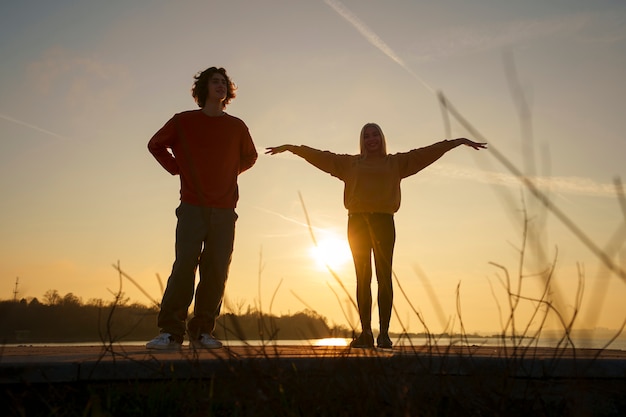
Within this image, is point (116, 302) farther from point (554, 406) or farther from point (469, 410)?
point (554, 406)

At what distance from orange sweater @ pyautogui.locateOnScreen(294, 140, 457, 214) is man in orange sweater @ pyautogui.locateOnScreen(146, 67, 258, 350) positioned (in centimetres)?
105

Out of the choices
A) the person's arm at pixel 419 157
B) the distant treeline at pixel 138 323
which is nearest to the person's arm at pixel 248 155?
the person's arm at pixel 419 157

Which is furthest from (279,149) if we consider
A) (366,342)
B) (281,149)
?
(366,342)

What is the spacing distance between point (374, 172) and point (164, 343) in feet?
8.71

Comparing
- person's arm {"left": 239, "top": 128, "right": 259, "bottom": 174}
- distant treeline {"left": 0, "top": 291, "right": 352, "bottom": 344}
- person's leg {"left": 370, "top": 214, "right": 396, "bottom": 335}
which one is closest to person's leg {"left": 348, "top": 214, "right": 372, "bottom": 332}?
person's leg {"left": 370, "top": 214, "right": 396, "bottom": 335}

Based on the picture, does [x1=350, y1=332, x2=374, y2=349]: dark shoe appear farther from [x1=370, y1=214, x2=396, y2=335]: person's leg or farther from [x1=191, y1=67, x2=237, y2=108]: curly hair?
[x1=191, y1=67, x2=237, y2=108]: curly hair

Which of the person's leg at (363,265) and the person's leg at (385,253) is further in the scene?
the person's leg at (363,265)

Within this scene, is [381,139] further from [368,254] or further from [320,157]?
[368,254]

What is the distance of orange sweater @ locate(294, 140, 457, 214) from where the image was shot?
6164 millimetres

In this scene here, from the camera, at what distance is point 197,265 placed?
5.61 meters

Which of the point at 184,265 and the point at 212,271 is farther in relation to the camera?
the point at 212,271

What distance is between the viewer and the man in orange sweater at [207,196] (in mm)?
5449

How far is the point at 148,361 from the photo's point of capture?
3213 millimetres

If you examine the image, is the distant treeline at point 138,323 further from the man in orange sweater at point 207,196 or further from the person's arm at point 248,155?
the person's arm at point 248,155
